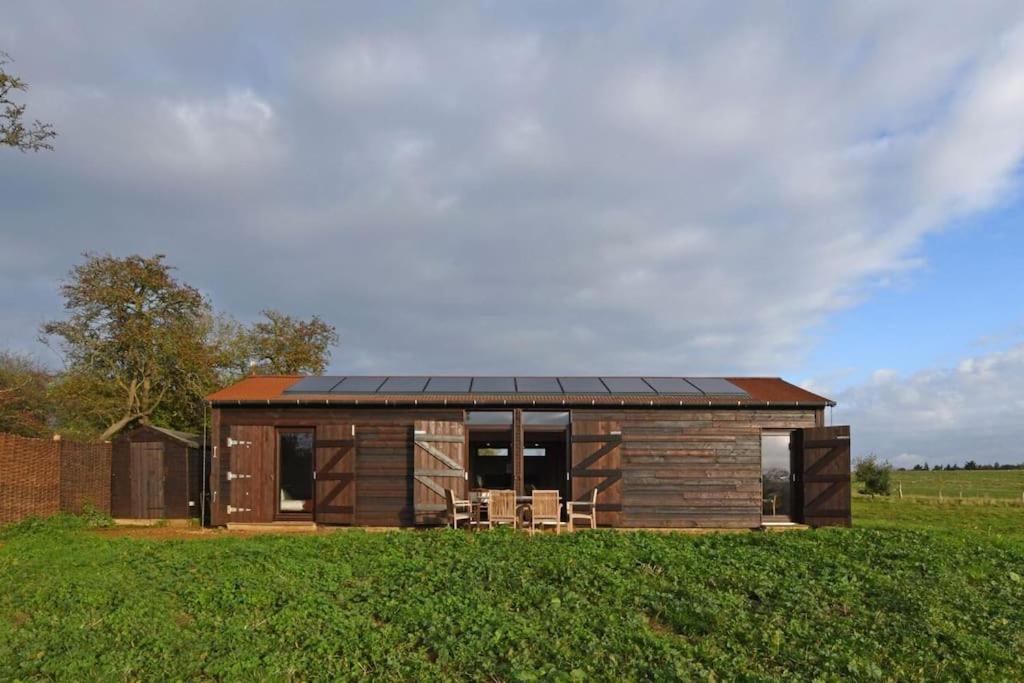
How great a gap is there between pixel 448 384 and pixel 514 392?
4.95 feet

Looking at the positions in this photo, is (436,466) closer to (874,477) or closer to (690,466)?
(690,466)

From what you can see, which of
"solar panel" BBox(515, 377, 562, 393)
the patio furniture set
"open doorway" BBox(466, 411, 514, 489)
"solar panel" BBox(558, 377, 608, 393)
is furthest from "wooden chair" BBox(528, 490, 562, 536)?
"open doorway" BBox(466, 411, 514, 489)

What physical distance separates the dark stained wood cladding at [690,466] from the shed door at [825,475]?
2.50 ft

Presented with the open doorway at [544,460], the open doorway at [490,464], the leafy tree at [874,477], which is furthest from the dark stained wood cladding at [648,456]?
the leafy tree at [874,477]

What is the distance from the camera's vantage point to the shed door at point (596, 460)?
12.9 m

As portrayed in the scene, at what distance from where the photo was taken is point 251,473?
42.8ft

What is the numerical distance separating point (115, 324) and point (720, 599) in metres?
20.3

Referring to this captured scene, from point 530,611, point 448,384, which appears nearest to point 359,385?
point 448,384

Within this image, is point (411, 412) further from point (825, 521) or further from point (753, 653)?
point (753, 653)

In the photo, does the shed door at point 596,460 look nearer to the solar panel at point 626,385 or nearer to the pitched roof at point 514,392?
the pitched roof at point 514,392

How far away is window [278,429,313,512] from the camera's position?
13438 mm

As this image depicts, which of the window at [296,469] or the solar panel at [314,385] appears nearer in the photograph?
the window at [296,469]

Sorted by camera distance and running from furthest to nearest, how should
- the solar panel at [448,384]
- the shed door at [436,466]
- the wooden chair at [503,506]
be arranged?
the solar panel at [448,384] < the shed door at [436,466] < the wooden chair at [503,506]

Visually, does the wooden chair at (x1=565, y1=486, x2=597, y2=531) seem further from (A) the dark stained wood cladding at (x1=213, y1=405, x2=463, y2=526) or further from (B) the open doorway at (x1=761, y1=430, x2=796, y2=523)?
(B) the open doorway at (x1=761, y1=430, x2=796, y2=523)
